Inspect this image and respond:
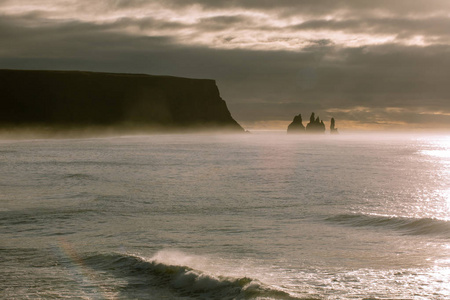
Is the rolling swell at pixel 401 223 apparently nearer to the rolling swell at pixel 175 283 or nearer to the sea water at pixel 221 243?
the sea water at pixel 221 243

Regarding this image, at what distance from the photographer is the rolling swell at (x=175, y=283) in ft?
30.2

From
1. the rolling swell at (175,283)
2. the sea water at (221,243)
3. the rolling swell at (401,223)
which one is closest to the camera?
the rolling swell at (175,283)

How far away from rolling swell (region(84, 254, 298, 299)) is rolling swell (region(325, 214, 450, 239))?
25.6 ft

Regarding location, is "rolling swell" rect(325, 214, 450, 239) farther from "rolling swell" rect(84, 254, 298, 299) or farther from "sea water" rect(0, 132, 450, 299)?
"rolling swell" rect(84, 254, 298, 299)

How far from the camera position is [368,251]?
1280 centimetres

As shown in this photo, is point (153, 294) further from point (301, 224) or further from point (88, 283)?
point (301, 224)

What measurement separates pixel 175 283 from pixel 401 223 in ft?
31.6

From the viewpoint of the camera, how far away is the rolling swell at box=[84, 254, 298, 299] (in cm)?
920

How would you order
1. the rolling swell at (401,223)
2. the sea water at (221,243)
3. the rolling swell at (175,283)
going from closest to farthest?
1. the rolling swell at (175,283)
2. the sea water at (221,243)
3. the rolling swell at (401,223)

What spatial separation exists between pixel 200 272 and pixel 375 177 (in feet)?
87.8

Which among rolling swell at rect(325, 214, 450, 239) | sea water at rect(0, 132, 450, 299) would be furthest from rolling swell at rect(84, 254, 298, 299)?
rolling swell at rect(325, 214, 450, 239)

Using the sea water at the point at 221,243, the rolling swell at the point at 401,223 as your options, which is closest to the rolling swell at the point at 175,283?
the sea water at the point at 221,243

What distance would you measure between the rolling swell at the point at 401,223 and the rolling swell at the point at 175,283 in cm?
780

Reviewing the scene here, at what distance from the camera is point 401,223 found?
16.9 m
